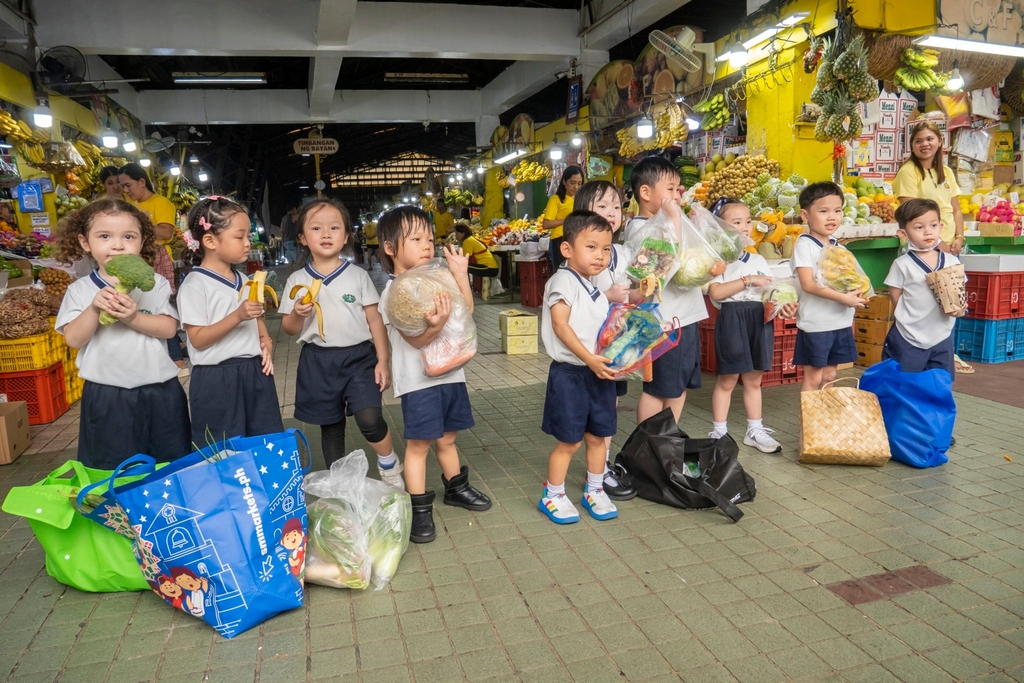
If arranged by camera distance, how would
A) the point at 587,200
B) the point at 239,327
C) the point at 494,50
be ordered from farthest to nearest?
the point at 494,50, the point at 587,200, the point at 239,327

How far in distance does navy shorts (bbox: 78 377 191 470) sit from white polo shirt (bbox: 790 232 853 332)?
345cm

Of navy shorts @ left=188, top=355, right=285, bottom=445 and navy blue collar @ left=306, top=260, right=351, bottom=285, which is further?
navy blue collar @ left=306, top=260, right=351, bottom=285

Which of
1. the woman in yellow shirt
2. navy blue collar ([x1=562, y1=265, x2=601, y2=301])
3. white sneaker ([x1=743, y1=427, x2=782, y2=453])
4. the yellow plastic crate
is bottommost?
white sneaker ([x1=743, y1=427, x2=782, y2=453])

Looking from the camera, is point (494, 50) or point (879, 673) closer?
point (879, 673)

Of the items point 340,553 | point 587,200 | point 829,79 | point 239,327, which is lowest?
point 340,553

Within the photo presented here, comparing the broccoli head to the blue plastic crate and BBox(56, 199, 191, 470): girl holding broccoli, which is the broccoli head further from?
the blue plastic crate

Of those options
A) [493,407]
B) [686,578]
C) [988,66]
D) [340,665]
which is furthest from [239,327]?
[988,66]

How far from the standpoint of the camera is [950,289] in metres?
3.77

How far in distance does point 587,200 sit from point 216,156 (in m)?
22.2

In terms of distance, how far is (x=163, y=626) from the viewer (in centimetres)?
246

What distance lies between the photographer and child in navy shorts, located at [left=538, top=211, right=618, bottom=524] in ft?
9.82

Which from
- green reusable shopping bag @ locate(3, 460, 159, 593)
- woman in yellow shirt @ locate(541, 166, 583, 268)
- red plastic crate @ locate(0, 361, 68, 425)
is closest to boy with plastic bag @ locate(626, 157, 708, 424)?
green reusable shopping bag @ locate(3, 460, 159, 593)

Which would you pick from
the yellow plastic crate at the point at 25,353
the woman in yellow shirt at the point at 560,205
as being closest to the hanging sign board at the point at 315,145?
the woman in yellow shirt at the point at 560,205

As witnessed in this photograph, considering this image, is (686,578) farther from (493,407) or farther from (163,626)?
(493,407)
